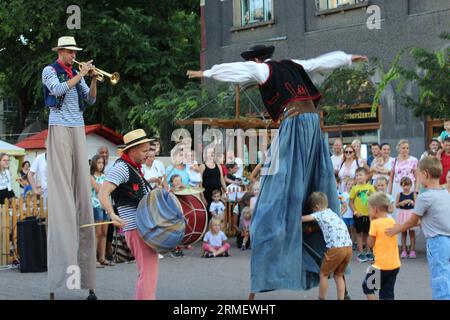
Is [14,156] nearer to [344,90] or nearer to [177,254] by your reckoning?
[177,254]

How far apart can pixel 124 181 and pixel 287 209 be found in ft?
5.22

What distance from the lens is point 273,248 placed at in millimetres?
7738

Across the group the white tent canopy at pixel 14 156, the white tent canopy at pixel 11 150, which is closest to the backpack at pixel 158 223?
the white tent canopy at pixel 14 156

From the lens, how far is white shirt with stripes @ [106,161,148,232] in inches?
276

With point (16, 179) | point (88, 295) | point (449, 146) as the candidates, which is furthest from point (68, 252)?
point (16, 179)

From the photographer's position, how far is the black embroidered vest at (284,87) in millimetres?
7746

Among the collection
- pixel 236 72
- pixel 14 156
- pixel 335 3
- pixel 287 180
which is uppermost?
pixel 335 3

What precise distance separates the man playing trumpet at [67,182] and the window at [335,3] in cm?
1482

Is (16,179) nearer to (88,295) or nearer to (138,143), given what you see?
(88,295)

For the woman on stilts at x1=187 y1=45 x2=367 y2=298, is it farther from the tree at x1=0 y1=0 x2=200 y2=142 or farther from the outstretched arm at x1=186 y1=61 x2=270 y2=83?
Answer: the tree at x1=0 y1=0 x2=200 y2=142

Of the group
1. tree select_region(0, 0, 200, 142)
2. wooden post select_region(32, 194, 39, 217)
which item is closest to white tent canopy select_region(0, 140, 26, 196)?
wooden post select_region(32, 194, 39, 217)

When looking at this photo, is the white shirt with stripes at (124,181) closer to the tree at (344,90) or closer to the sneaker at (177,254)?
the sneaker at (177,254)

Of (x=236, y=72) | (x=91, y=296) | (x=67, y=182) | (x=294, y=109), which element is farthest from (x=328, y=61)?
(x=91, y=296)

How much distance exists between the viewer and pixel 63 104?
841cm
